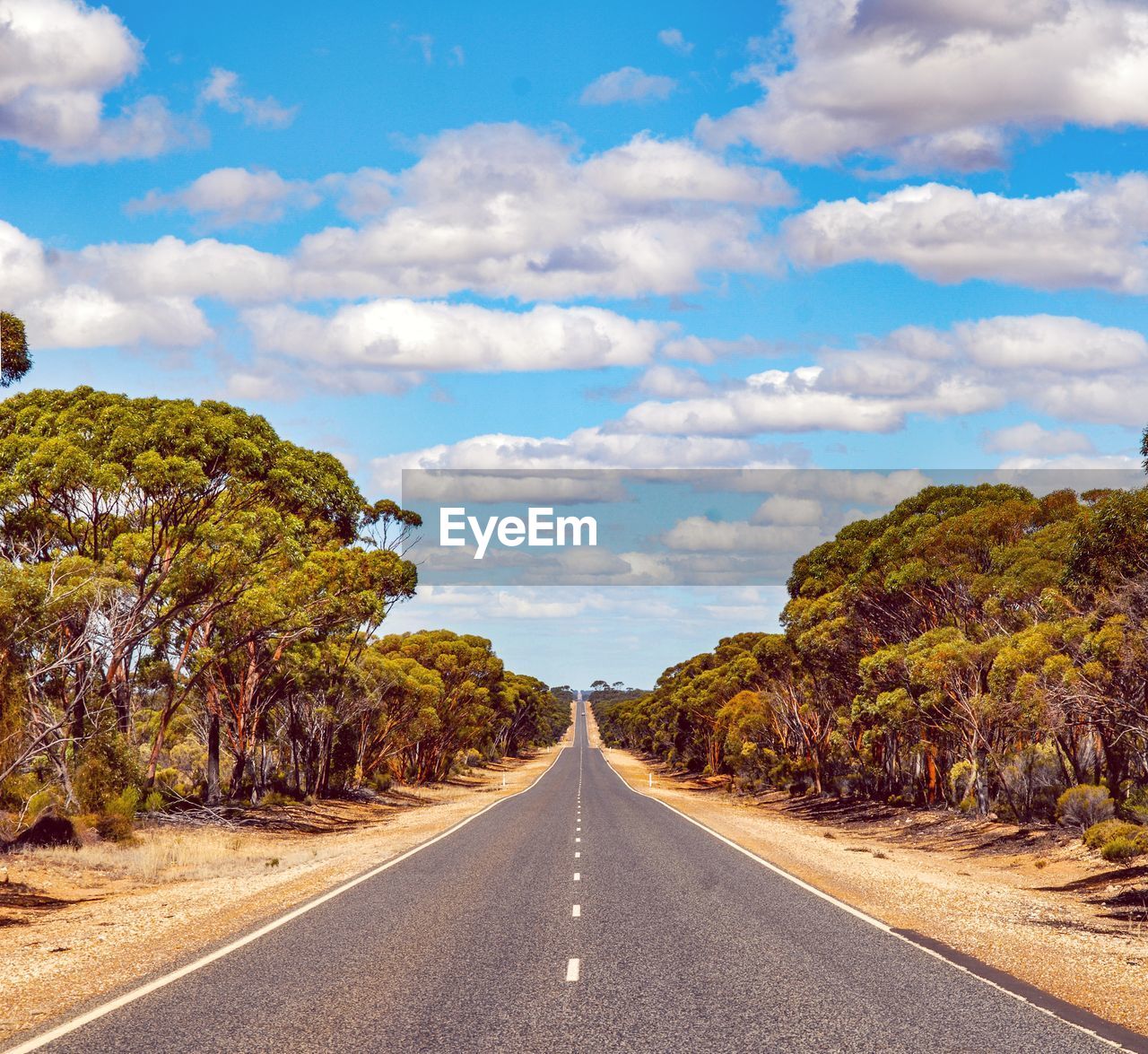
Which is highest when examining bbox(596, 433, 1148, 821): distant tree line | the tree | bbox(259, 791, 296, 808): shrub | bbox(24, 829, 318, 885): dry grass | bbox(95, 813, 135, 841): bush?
the tree

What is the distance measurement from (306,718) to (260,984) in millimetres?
45963

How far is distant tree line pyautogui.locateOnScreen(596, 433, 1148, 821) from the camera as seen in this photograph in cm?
2912

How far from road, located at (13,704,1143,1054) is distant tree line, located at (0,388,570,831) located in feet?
40.3

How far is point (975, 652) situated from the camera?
37438 mm

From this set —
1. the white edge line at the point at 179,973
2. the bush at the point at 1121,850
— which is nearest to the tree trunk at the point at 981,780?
the bush at the point at 1121,850

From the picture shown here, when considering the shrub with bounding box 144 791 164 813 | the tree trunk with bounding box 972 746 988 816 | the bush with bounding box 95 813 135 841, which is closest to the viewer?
the bush with bounding box 95 813 135 841

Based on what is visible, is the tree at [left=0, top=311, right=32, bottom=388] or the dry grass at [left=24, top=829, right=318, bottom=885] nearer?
the dry grass at [left=24, top=829, right=318, bottom=885]

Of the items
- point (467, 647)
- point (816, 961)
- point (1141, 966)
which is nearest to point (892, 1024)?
point (816, 961)

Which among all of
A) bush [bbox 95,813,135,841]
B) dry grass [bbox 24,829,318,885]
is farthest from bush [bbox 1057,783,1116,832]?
bush [bbox 95,813,135,841]

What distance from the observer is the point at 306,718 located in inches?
2242

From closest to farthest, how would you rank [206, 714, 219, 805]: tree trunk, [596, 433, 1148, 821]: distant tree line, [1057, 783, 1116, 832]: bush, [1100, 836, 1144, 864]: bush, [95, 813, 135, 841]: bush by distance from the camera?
[1100, 836, 1144, 864]: bush < [596, 433, 1148, 821]: distant tree line < [95, 813, 135, 841]: bush < [1057, 783, 1116, 832]: bush < [206, 714, 219, 805]: tree trunk

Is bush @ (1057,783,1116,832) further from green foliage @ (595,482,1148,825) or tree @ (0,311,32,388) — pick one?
tree @ (0,311,32,388)

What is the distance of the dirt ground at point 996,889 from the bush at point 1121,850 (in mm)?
305

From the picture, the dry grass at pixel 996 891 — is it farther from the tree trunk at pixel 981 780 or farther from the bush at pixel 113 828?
the bush at pixel 113 828
